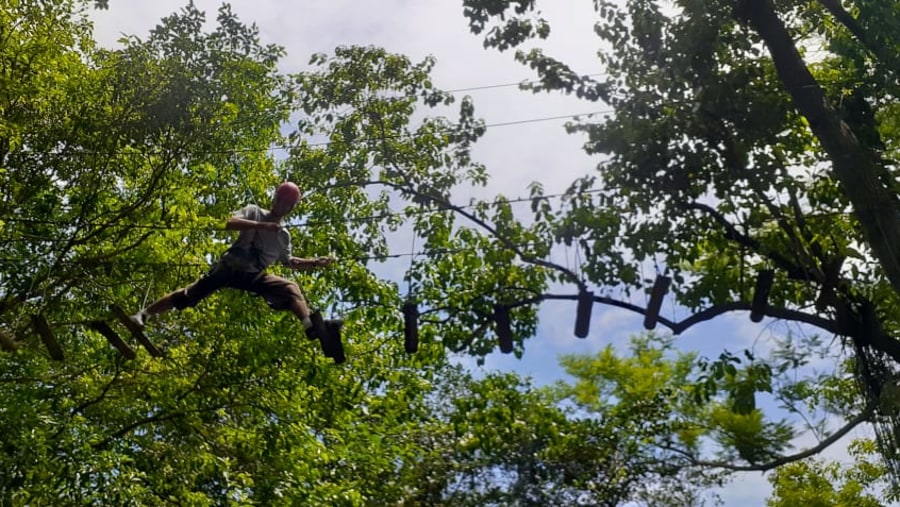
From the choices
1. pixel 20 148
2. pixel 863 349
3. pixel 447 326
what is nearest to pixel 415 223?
pixel 447 326

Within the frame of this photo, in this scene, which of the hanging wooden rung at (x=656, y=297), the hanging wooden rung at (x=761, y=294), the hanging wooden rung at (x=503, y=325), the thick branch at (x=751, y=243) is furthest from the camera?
the thick branch at (x=751, y=243)

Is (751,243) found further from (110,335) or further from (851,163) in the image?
(110,335)

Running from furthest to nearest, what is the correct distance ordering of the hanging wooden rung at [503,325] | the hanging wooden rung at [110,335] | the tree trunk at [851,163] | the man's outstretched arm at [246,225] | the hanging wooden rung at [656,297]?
the hanging wooden rung at [503,325], the tree trunk at [851,163], the hanging wooden rung at [656,297], the hanging wooden rung at [110,335], the man's outstretched arm at [246,225]

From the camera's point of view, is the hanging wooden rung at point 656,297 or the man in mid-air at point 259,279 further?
the hanging wooden rung at point 656,297

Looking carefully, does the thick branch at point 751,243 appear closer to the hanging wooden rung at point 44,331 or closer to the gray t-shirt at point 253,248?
the gray t-shirt at point 253,248

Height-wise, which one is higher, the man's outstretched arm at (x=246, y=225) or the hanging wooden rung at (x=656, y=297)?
the hanging wooden rung at (x=656, y=297)

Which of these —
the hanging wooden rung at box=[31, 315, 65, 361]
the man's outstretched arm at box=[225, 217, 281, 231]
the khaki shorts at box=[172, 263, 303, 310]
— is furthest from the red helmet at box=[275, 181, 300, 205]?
the hanging wooden rung at box=[31, 315, 65, 361]

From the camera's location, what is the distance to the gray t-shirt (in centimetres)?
680

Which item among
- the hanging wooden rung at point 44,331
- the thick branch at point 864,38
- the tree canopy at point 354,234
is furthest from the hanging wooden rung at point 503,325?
the thick branch at point 864,38

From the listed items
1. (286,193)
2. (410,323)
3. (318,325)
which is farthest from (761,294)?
(286,193)

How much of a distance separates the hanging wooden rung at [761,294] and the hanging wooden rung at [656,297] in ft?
2.66

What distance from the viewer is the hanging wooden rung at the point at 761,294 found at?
7.41 m

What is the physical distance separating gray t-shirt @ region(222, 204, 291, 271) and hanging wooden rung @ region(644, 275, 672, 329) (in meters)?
2.90

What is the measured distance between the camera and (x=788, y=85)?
26.3 ft
